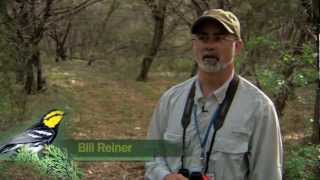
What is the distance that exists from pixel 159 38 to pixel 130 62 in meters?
1.69

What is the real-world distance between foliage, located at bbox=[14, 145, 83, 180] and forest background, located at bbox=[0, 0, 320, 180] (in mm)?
81

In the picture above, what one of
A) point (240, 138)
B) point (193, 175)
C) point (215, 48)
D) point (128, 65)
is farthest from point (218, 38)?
point (128, 65)

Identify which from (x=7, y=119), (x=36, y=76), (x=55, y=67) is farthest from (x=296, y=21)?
(x=55, y=67)

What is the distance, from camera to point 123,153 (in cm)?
275

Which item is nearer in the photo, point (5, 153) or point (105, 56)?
point (5, 153)

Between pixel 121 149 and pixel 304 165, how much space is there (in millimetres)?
3598

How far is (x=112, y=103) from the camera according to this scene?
14.4 metres

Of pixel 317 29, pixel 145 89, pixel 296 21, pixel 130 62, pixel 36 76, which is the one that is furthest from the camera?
pixel 130 62

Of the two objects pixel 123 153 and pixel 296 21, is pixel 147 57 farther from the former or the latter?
pixel 123 153

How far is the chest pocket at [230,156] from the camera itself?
8.28 ft

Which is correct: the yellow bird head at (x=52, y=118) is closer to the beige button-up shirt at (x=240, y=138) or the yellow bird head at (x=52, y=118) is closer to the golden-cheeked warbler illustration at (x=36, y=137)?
the golden-cheeked warbler illustration at (x=36, y=137)

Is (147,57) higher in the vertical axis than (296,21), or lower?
lower

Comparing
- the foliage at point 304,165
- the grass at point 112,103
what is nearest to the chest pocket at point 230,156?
the foliage at point 304,165

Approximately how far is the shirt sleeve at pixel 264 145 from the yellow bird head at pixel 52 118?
99 centimetres
